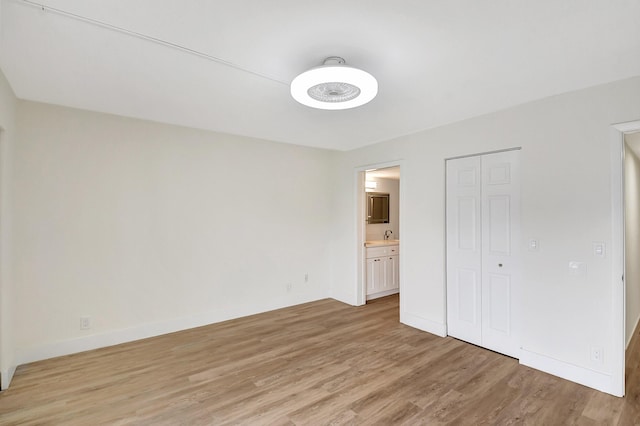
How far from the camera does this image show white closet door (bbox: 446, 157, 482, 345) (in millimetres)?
3385

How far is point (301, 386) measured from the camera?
2.57m

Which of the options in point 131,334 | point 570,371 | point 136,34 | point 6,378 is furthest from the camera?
point 131,334

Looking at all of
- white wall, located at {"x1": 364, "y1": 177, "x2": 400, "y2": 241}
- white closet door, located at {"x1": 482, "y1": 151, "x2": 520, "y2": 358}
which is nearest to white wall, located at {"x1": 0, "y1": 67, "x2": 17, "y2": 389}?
white closet door, located at {"x1": 482, "y1": 151, "x2": 520, "y2": 358}

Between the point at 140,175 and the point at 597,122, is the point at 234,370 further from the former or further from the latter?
the point at 597,122

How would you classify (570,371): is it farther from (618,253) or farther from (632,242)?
(632,242)

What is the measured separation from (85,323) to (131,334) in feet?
1.59

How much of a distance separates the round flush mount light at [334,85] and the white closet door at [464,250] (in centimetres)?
189

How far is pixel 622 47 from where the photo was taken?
6.49 ft

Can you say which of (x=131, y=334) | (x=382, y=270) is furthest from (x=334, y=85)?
(x=382, y=270)

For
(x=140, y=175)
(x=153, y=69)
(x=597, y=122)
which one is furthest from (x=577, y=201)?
(x=140, y=175)

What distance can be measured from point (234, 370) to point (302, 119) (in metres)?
2.79

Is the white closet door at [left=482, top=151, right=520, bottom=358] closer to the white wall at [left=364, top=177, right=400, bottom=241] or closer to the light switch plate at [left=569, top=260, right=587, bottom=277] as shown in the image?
the light switch plate at [left=569, top=260, right=587, bottom=277]

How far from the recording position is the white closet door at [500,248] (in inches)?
121

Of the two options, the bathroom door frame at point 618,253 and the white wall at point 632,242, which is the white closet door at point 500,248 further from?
the white wall at point 632,242
